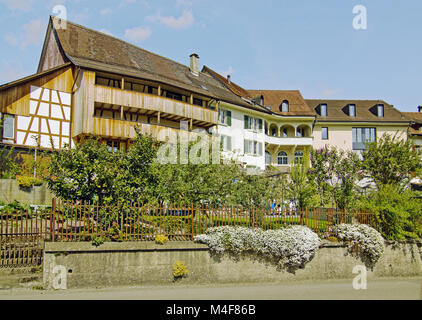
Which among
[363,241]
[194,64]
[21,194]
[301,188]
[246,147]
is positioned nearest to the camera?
[363,241]

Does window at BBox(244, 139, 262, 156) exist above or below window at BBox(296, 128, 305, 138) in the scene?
below

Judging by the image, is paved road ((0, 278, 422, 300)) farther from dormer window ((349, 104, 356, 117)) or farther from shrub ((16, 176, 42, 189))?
dormer window ((349, 104, 356, 117))

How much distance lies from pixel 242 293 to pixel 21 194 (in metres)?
12.5

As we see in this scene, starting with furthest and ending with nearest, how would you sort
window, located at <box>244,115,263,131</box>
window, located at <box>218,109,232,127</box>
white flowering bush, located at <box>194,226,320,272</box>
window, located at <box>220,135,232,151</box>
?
window, located at <box>244,115,263,131</box>
window, located at <box>218,109,232,127</box>
window, located at <box>220,135,232,151</box>
white flowering bush, located at <box>194,226,320,272</box>

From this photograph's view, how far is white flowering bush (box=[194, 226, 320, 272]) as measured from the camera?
11.0 metres

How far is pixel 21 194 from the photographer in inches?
684

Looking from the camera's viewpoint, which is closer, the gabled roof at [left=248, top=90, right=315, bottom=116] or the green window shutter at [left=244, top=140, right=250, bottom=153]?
the green window shutter at [left=244, top=140, right=250, bottom=153]

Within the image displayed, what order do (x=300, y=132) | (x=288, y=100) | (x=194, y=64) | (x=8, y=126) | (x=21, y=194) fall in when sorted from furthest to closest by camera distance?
(x=300, y=132) < (x=288, y=100) < (x=194, y=64) < (x=8, y=126) < (x=21, y=194)

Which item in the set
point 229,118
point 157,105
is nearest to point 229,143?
point 229,118

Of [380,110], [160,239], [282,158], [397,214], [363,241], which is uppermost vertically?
[380,110]

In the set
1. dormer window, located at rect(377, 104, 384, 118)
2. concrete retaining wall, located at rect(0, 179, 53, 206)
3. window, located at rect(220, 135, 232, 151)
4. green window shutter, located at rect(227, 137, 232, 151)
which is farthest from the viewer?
dormer window, located at rect(377, 104, 384, 118)

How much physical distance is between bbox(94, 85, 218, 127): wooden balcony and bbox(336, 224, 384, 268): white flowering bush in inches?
664

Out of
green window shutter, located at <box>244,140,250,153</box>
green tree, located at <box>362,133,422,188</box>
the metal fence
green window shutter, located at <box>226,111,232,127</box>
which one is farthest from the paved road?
green window shutter, located at <box>244,140,250,153</box>

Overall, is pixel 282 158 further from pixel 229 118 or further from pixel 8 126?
pixel 8 126
